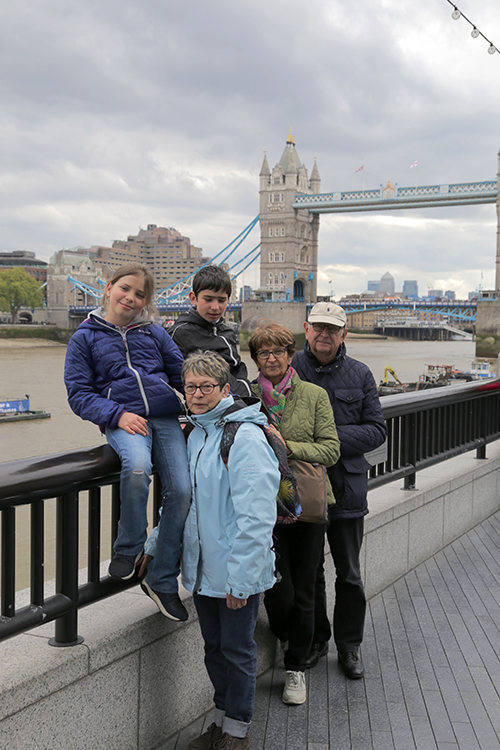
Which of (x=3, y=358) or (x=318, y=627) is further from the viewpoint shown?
(x=3, y=358)

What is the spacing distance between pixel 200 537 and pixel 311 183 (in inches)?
3666

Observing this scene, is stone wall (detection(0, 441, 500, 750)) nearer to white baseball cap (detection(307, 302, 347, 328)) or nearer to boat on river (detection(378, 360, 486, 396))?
white baseball cap (detection(307, 302, 347, 328))

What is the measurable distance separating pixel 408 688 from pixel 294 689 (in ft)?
1.46

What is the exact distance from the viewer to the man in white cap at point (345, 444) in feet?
9.00

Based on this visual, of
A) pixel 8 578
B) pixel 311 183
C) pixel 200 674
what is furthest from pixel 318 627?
pixel 311 183

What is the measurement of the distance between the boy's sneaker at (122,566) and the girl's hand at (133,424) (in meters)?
0.37

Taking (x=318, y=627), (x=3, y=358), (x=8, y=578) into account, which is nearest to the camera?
(x=8, y=578)

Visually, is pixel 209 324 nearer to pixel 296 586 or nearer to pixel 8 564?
pixel 296 586

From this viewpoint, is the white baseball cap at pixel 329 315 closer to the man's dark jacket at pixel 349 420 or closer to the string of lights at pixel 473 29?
the man's dark jacket at pixel 349 420

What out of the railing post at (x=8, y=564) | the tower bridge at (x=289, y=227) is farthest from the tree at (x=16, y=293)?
the railing post at (x=8, y=564)

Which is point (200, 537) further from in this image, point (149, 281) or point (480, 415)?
point (480, 415)

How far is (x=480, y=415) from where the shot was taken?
16.8ft

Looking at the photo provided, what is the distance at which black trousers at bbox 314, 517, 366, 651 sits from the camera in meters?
2.83

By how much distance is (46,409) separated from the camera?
2914 cm
